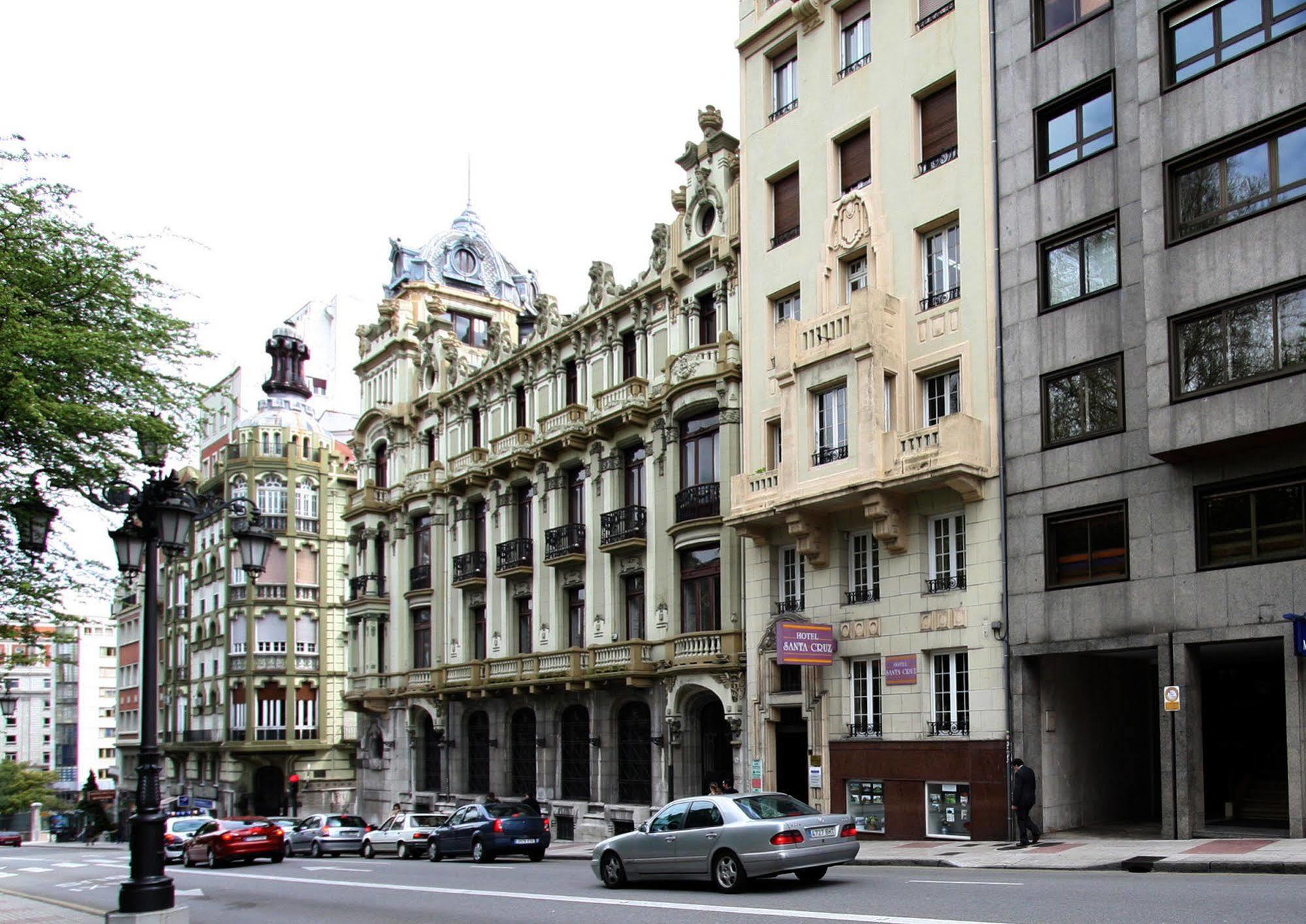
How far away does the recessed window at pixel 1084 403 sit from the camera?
23.9m

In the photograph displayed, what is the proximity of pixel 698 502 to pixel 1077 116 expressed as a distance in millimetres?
14164

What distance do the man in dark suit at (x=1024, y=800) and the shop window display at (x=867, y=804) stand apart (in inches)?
188

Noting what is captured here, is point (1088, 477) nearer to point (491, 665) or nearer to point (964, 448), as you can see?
point (964, 448)

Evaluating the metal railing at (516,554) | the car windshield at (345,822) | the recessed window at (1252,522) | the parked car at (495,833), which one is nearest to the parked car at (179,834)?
the car windshield at (345,822)

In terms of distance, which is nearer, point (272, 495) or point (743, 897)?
point (743, 897)

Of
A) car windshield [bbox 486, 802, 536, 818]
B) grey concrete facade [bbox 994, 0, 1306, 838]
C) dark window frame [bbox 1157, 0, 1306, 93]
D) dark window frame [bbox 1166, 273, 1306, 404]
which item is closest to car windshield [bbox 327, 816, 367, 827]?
car windshield [bbox 486, 802, 536, 818]

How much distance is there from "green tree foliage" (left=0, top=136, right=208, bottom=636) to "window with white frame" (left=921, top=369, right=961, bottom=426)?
1501cm

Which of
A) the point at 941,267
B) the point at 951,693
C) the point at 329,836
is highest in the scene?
the point at 941,267

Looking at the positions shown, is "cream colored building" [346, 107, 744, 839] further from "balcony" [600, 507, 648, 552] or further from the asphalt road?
the asphalt road

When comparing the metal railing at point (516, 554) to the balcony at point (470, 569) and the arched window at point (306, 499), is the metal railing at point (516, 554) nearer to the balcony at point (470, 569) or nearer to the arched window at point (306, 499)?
the balcony at point (470, 569)

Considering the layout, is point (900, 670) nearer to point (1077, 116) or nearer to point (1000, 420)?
point (1000, 420)

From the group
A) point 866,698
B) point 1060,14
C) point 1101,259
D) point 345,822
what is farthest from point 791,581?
point 345,822

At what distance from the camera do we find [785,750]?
31531 mm

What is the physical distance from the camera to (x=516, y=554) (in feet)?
139
